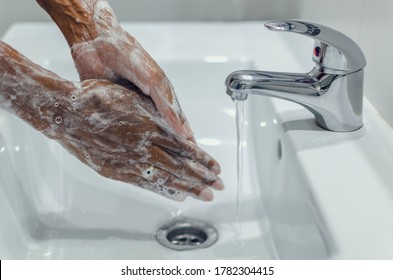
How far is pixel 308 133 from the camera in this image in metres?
0.61

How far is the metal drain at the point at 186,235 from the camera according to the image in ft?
2.15

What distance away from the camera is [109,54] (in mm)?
596

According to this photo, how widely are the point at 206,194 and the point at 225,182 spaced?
9 cm

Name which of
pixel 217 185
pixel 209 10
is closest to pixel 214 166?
pixel 217 185

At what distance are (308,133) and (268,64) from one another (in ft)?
0.69

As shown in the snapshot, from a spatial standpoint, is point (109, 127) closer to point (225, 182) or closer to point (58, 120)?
point (58, 120)

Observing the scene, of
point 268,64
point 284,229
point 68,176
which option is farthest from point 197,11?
point 284,229

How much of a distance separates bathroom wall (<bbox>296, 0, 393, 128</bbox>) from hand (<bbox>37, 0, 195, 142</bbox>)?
8.5 inches

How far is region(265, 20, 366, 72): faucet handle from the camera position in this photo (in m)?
0.55

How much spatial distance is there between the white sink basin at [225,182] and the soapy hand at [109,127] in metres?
0.07

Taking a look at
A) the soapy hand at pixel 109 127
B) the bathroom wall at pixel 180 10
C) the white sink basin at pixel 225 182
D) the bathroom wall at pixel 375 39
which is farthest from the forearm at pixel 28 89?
the bathroom wall at pixel 180 10

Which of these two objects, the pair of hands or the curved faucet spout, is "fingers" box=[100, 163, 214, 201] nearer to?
the pair of hands
